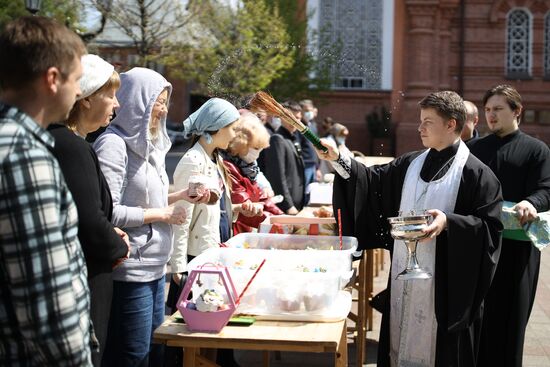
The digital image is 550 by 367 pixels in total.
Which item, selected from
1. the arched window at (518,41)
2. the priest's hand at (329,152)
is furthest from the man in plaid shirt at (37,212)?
the arched window at (518,41)

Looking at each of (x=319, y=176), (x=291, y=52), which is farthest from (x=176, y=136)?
(x=319, y=176)

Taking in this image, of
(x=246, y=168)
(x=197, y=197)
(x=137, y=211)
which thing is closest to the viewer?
(x=137, y=211)

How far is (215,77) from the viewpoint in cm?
489

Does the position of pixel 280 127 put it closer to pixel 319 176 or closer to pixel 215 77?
pixel 319 176

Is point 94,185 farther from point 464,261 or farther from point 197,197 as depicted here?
point 464,261

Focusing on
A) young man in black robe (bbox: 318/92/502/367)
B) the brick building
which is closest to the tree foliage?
the brick building

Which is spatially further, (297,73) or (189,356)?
(297,73)

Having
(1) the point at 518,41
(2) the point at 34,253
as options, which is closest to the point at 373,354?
(2) the point at 34,253

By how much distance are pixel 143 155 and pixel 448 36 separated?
23.4 m

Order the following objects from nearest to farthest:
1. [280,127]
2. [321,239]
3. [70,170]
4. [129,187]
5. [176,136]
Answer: [70,170] → [129,187] → [321,239] → [280,127] → [176,136]

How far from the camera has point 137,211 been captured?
3.41m

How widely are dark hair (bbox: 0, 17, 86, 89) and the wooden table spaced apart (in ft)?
4.43

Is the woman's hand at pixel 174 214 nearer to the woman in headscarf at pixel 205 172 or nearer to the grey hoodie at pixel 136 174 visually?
the grey hoodie at pixel 136 174

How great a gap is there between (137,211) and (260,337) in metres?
0.79
